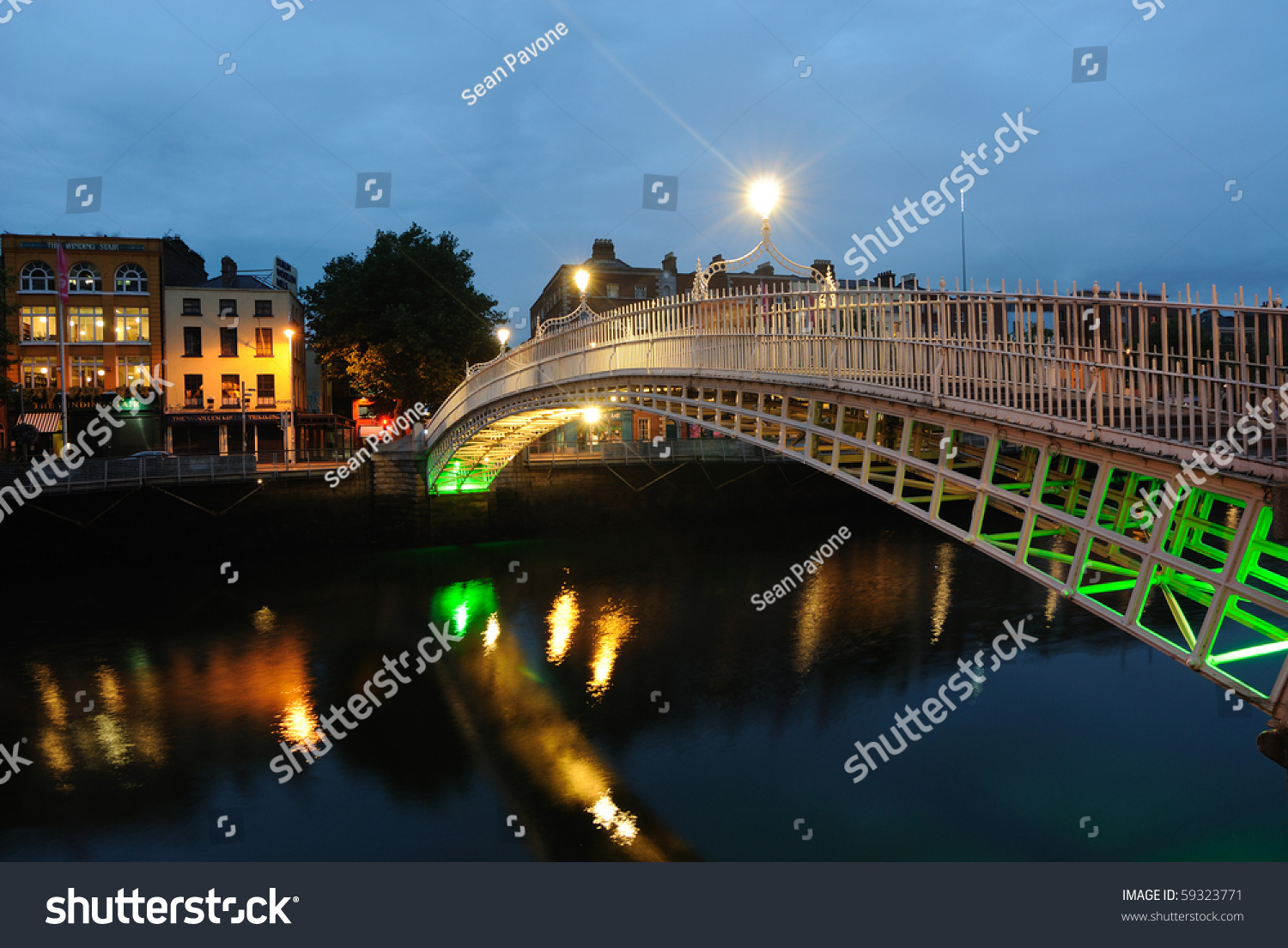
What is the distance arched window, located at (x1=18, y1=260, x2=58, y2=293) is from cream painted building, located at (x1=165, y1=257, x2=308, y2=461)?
438cm

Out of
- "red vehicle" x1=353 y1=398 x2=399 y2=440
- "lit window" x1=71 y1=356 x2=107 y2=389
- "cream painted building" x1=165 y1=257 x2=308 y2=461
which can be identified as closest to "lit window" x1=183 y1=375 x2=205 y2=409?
"cream painted building" x1=165 y1=257 x2=308 y2=461

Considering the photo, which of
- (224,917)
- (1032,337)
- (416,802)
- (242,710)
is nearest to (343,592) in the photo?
(242,710)

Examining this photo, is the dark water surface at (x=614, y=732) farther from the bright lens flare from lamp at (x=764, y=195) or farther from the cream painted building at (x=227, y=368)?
the cream painted building at (x=227, y=368)

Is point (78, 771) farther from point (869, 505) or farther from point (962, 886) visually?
point (869, 505)

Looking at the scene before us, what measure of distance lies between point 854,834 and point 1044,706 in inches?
213

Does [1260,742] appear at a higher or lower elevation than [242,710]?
higher

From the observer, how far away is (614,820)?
10305 millimetres

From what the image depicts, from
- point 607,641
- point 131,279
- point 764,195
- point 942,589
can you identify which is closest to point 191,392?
point 131,279

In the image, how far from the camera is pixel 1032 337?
27.7 feet

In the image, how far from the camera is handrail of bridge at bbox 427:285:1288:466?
698 cm

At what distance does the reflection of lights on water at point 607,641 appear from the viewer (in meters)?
15.8

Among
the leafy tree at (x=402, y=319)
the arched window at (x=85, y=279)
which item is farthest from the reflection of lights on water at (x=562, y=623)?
the arched window at (x=85, y=279)

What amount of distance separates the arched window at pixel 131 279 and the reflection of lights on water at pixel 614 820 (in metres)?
37.8

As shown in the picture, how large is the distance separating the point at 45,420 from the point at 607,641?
1189 inches
